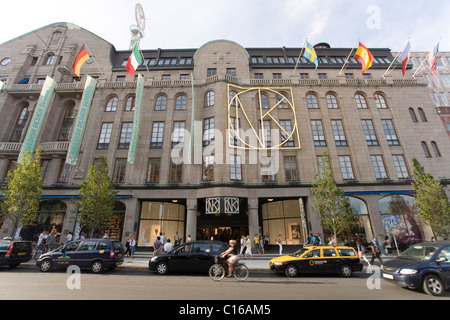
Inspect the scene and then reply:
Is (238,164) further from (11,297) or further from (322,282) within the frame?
(11,297)

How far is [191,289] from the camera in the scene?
786cm

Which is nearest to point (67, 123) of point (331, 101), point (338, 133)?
point (338, 133)

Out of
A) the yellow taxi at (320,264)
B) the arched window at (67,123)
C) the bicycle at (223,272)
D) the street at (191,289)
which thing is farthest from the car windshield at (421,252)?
the arched window at (67,123)

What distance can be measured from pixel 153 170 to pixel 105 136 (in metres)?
7.56

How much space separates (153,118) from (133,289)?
20.1m

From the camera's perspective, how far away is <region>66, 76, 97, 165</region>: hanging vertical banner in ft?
68.9

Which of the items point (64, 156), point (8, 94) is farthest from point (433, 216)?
point (8, 94)

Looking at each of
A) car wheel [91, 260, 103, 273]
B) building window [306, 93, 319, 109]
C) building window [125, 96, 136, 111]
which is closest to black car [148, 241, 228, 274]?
car wheel [91, 260, 103, 273]

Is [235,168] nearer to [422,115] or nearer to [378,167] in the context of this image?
[378,167]

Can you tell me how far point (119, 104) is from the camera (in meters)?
25.3

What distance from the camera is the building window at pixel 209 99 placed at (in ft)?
78.7

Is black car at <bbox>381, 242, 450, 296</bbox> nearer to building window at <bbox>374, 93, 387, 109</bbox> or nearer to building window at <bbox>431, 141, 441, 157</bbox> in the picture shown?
building window at <bbox>431, 141, 441, 157</bbox>

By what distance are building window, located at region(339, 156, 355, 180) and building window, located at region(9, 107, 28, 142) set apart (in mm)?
38226

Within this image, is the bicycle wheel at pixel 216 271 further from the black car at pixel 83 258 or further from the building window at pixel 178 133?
the building window at pixel 178 133
